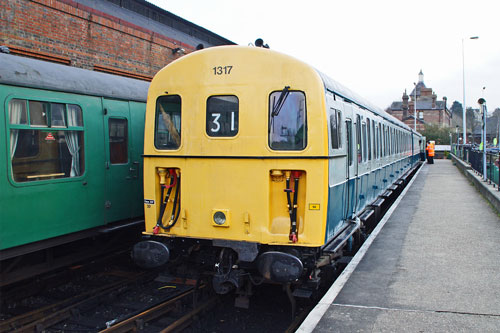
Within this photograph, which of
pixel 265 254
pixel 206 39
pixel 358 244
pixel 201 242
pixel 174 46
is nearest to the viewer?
pixel 265 254

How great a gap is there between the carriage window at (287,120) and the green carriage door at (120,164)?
323 cm

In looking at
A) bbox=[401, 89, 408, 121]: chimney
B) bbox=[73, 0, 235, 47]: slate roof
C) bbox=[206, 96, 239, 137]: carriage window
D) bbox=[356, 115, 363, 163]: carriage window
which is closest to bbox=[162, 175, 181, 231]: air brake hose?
bbox=[206, 96, 239, 137]: carriage window

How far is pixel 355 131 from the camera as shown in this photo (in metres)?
7.44

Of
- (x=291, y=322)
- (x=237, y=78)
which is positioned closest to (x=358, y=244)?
(x=291, y=322)

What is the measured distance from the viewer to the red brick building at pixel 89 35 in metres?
9.23

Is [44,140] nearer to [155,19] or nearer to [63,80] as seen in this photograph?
[63,80]

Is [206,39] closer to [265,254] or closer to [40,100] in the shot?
[40,100]

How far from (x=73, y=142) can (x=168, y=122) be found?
5.65 feet

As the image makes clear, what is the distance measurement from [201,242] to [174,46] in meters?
9.99

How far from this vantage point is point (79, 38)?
1070 centimetres

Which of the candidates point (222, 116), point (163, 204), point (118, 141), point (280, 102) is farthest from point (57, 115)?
point (280, 102)

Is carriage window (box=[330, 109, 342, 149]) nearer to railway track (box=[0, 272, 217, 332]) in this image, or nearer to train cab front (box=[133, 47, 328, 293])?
train cab front (box=[133, 47, 328, 293])

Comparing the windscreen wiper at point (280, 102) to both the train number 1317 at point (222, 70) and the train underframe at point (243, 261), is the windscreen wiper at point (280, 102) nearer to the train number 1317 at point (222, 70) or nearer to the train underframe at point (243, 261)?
the train number 1317 at point (222, 70)

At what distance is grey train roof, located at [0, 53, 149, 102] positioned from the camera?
5.83 meters
